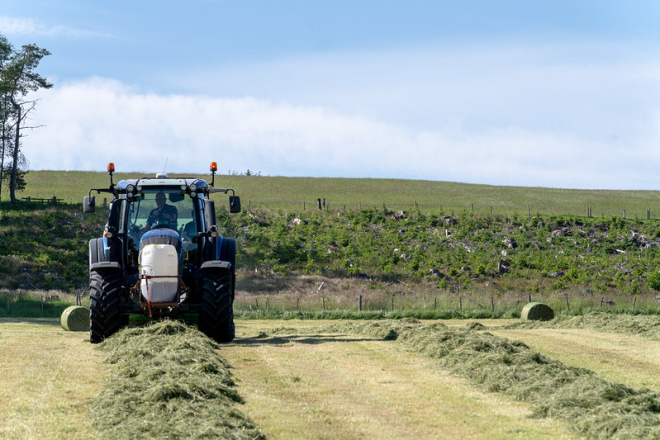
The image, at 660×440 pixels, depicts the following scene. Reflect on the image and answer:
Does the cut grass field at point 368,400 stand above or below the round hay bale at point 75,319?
above

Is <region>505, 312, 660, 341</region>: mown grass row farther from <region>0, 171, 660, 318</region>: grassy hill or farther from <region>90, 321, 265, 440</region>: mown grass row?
<region>0, 171, 660, 318</region>: grassy hill

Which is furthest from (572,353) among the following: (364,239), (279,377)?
(364,239)

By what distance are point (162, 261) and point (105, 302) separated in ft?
4.86

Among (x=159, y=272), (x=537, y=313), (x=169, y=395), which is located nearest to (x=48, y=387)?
(x=169, y=395)

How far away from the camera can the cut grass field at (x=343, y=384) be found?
8.11m

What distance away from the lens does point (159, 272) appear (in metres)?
14.1

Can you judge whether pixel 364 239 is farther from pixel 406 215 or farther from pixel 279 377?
pixel 279 377

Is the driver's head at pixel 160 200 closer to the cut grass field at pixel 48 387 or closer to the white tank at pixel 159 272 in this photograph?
the white tank at pixel 159 272

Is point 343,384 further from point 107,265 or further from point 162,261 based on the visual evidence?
point 107,265

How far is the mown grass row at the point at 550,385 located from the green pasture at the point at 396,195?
154 feet

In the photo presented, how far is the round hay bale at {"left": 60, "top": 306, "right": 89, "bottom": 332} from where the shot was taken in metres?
21.2

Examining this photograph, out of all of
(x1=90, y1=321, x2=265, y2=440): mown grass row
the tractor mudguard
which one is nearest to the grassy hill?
the tractor mudguard

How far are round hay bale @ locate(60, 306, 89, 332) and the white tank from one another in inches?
315

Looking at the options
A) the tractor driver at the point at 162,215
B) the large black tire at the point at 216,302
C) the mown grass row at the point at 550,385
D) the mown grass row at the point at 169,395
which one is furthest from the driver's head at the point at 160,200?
the mown grass row at the point at 550,385
